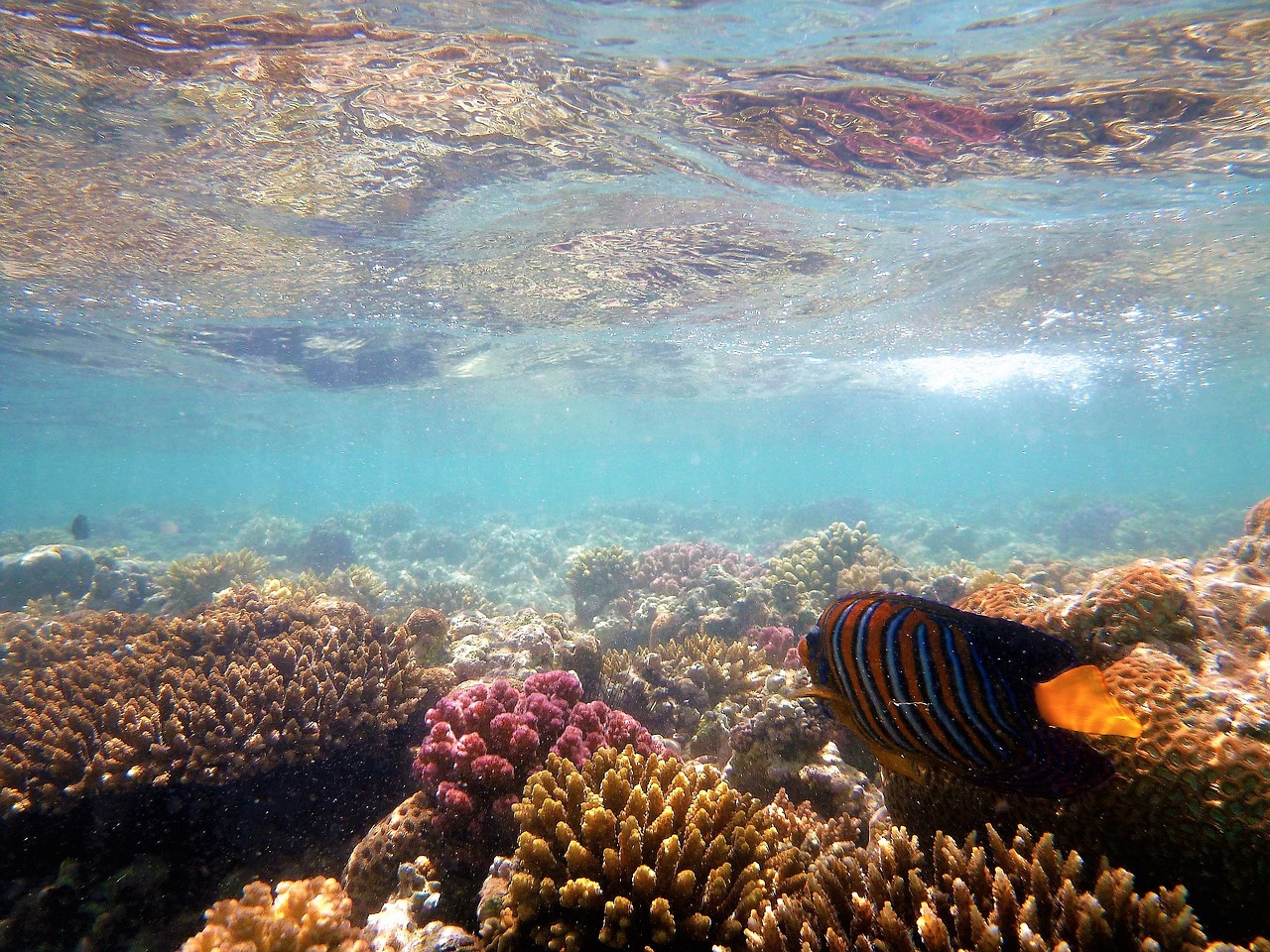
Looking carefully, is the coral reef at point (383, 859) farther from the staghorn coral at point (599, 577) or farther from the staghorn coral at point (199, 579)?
the staghorn coral at point (199, 579)

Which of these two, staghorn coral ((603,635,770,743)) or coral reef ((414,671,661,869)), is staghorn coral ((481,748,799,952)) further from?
staghorn coral ((603,635,770,743))

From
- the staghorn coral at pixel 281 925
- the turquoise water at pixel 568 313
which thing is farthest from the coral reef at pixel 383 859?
the staghorn coral at pixel 281 925

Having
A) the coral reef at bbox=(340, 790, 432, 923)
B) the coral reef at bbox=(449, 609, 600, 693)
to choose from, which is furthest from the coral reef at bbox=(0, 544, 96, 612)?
the coral reef at bbox=(340, 790, 432, 923)

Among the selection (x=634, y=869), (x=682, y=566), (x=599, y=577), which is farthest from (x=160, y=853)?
(x=682, y=566)

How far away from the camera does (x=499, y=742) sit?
170 inches

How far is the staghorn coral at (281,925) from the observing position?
310 centimetres

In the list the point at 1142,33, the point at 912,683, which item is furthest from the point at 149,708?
the point at 1142,33

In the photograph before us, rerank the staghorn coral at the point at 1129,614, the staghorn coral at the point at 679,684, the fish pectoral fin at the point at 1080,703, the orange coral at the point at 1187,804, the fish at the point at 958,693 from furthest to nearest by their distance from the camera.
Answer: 1. the staghorn coral at the point at 679,684
2. the staghorn coral at the point at 1129,614
3. the orange coral at the point at 1187,804
4. the fish at the point at 958,693
5. the fish pectoral fin at the point at 1080,703

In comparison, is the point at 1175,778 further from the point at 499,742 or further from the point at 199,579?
the point at 199,579

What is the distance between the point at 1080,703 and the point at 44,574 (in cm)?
2113

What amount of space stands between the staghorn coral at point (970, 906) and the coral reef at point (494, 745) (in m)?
2.01

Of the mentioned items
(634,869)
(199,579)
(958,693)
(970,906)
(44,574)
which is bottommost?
(44,574)

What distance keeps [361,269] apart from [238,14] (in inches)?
393

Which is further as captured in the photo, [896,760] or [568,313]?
[568,313]
